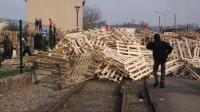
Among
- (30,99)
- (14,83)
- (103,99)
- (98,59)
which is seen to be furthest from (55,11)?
(30,99)

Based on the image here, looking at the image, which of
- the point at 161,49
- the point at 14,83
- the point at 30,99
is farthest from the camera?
the point at 161,49

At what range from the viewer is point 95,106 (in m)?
15.3

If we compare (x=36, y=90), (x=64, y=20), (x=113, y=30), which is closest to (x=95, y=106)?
(x=36, y=90)

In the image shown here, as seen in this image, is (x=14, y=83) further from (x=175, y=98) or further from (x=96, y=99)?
(x=175, y=98)

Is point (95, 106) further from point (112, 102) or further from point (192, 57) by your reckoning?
point (192, 57)

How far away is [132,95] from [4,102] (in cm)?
467

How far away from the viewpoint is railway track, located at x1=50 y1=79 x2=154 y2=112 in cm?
1459

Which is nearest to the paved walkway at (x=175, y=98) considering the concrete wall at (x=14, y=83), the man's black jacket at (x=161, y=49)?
the man's black jacket at (x=161, y=49)

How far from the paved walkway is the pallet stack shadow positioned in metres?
3.33

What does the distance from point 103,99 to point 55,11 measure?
5838 cm

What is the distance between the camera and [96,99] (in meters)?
17.1

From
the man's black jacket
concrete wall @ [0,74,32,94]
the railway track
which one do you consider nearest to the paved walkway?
the railway track

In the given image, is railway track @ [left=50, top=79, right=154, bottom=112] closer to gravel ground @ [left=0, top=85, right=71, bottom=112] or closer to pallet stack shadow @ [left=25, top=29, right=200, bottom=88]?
gravel ground @ [left=0, top=85, right=71, bottom=112]

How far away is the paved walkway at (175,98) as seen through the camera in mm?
14492
